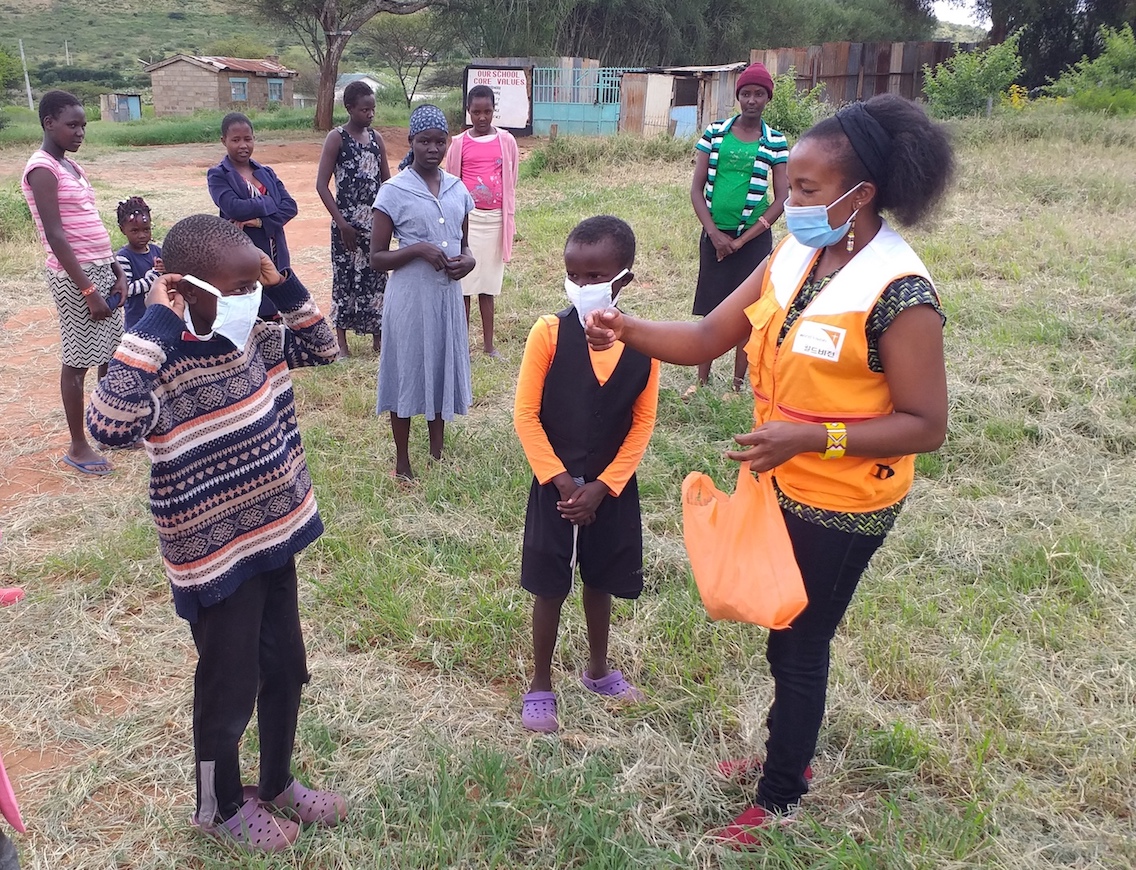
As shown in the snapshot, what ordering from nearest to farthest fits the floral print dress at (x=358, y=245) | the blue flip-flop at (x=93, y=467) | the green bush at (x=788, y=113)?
the blue flip-flop at (x=93, y=467) → the floral print dress at (x=358, y=245) → the green bush at (x=788, y=113)

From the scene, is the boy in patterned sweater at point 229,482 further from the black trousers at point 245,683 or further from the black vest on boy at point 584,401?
the black vest on boy at point 584,401

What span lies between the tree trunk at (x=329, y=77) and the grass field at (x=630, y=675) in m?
21.1

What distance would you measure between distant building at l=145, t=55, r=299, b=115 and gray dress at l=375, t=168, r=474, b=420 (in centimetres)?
3215

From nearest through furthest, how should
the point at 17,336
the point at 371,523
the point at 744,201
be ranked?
the point at 371,523, the point at 744,201, the point at 17,336

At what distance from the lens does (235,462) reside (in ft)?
6.34

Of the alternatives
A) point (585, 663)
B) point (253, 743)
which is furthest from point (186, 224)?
point (585, 663)

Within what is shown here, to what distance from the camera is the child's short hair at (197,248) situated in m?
1.83

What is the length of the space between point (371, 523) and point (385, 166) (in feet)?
9.47

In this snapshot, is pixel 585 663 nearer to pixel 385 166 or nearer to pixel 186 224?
pixel 186 224

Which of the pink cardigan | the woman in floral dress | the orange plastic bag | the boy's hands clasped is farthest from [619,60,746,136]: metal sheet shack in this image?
the orange plastic bag

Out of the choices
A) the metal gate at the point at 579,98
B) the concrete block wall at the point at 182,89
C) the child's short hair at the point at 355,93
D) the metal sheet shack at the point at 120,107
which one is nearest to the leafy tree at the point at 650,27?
the metal gate at the point at 579,98

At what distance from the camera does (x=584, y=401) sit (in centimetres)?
242

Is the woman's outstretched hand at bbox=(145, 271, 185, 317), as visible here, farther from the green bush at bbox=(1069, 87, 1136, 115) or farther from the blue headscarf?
the green bush at bbox=(1069, 87, 1136, 115)

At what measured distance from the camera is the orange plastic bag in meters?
1.88
